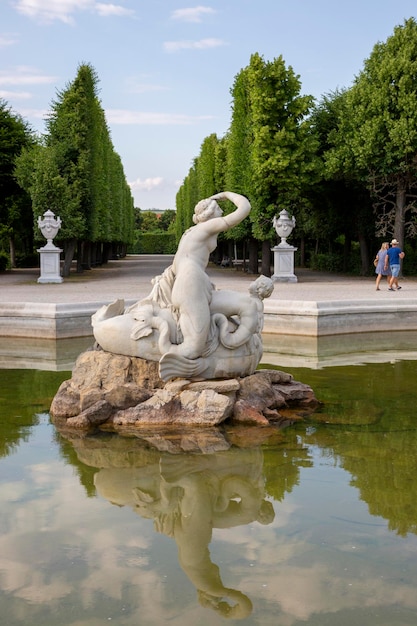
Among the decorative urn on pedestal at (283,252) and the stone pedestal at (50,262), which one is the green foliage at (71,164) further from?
the decorative urn on pedestal at (283,252)

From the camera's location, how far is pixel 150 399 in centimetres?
680

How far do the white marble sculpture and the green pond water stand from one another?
93 centimetres

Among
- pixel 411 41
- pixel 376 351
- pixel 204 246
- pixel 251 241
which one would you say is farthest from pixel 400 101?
pixel 204 246

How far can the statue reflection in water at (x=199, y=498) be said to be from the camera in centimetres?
390

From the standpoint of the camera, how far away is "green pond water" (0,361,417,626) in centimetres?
357

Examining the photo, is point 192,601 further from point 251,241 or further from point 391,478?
point 251,241

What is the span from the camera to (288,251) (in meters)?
25.3

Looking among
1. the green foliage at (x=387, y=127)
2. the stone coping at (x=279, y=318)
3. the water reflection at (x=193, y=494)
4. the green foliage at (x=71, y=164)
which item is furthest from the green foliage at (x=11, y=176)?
the water reflection at (x=193, y=494)

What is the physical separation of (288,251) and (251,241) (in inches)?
193

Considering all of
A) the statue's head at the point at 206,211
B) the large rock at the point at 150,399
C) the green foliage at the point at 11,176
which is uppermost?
the green foliage at the point at 11,176

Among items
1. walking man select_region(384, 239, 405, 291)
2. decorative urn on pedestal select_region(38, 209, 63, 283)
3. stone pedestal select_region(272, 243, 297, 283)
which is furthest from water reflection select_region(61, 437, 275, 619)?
stone pedestal select_region(272, 243, 297, 283)

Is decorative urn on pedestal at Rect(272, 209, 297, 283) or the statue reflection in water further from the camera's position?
decorative urn on pedestal at Rect(272, 209, 297, 283)

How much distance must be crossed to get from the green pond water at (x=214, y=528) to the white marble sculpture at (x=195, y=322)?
932 mm

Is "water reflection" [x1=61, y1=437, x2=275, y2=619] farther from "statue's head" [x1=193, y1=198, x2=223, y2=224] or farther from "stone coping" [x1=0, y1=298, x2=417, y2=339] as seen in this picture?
"stone coping" [x1=0, y1=298, x2=417, y2=339]
